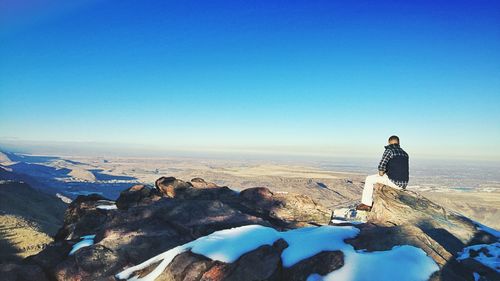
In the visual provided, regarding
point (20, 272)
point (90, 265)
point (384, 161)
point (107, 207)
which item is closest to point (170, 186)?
point (107, 207)

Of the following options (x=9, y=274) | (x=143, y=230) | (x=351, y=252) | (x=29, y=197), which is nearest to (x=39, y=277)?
(x=9, y=274)

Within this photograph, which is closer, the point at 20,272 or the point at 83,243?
the point at 20,272

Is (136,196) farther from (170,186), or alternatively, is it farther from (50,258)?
(50,258)

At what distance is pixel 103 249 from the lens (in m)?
12.9

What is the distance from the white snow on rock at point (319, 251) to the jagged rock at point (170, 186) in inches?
330

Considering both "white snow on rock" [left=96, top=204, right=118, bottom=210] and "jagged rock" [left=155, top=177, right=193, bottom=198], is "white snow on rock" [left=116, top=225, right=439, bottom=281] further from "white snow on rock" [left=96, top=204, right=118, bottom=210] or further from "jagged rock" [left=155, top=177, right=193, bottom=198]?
"white snow on rock" [left=96, top=204, right=118, bottom=210]

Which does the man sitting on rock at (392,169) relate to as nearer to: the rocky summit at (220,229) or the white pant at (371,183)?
the white pant at (371,183)

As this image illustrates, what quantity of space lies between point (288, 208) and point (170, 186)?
625cm

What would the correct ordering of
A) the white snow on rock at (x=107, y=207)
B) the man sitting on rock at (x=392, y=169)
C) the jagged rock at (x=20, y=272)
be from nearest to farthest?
the jagged rock at (x=20, y=272) < the man sitting on rock at (x=392, y=169) < the white snow on rock at (x=107, y=207)

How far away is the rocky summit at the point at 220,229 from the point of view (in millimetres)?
9344

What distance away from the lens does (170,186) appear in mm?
19375

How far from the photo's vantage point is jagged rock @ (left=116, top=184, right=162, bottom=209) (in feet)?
62.6

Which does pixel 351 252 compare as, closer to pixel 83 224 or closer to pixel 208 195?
pixel 208 195

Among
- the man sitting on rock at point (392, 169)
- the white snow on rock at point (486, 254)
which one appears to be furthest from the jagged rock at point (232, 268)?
the man sitting on rock at point (392, 169)
